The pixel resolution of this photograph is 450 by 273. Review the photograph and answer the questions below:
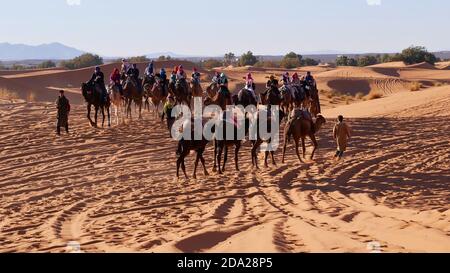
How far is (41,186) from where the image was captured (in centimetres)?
1455

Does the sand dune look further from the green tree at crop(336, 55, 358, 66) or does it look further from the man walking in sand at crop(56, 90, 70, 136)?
the green tree at crop(336, 55, 358, 66)

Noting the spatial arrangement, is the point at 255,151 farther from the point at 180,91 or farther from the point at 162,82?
the point at 162,82

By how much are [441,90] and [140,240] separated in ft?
108

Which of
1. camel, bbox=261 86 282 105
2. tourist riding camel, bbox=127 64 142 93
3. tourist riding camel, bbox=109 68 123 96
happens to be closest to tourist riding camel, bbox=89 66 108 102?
tourist riding camel, bbox=109 68 123 96

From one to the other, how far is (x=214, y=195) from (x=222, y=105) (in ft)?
31.6

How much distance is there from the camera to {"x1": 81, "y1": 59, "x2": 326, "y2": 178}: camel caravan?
15292 mm

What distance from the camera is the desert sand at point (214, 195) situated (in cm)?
889

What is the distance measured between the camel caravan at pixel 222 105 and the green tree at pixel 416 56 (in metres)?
69.1

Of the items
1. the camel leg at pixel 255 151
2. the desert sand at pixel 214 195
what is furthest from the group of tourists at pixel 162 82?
the camel leg at pixel 255 151

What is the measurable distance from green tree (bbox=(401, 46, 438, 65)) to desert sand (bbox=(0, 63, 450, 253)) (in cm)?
6960

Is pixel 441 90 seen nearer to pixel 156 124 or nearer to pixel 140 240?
pixel 156 124

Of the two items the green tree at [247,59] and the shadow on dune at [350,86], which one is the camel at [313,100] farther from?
the green tree at [247,59]

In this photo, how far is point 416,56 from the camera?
305 ft
